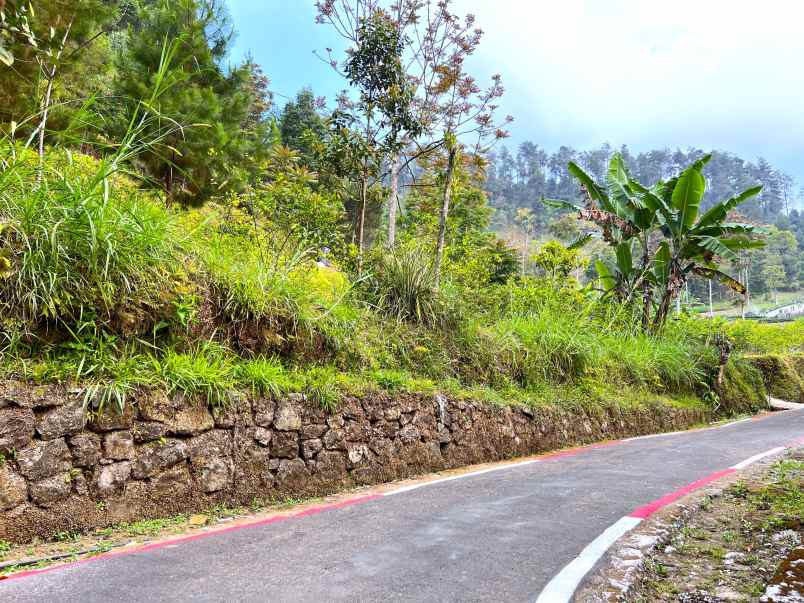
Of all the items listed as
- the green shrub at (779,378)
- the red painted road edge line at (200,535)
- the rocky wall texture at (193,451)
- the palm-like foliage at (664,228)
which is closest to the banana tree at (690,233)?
the palm-like foliage at (664,228)

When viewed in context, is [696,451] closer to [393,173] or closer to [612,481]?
[612,481]

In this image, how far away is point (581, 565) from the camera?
3432mm

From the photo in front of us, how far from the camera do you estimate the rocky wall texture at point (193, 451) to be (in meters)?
3.63

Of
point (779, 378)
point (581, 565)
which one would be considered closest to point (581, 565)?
point (581, 565)

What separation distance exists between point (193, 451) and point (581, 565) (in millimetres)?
3089

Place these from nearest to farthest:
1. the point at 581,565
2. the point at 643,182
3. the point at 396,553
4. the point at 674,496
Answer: the point at 581,565, the point at 396,553, the point at 674,496, the point at 643,182

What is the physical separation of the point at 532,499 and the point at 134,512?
346 cm

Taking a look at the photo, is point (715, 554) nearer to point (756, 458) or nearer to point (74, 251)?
point (756, 458)

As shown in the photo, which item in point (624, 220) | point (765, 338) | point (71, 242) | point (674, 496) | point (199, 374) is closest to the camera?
point (71, 242)

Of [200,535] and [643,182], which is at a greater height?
[643,182]

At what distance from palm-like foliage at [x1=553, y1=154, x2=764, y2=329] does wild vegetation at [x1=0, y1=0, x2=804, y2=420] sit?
0.21 ft

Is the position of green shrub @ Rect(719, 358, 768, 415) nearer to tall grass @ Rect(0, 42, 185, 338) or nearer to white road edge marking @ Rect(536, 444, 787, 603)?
white road edge marking @ Rect(536, 444, 787, 603)

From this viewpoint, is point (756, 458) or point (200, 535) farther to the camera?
point (756, 458)

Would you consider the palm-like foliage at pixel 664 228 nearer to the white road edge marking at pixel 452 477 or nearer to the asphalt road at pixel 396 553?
the white road edge marking at pixel 452 477
